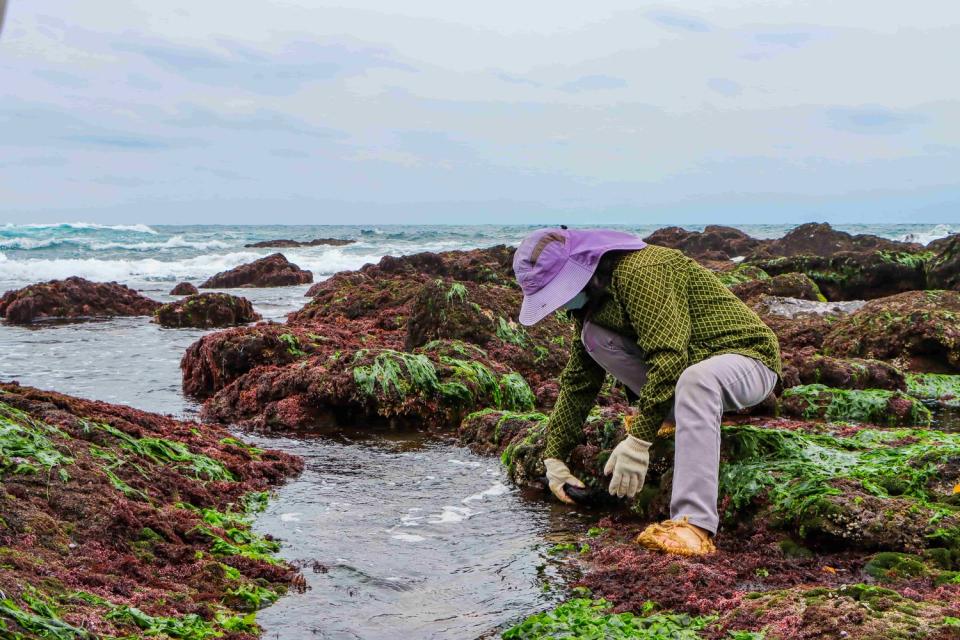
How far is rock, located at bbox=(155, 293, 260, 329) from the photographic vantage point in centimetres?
1556

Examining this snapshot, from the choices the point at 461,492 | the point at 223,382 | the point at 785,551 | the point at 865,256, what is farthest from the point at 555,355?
the point at 865,256

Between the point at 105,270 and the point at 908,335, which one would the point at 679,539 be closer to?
the point at 908,335

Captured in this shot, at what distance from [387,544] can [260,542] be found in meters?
0.62

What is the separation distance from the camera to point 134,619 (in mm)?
2971

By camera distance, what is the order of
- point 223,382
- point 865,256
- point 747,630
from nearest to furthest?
point 747,630 < point 223,382 < point 865,256

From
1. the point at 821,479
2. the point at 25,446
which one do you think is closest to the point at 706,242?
the point at 821,479

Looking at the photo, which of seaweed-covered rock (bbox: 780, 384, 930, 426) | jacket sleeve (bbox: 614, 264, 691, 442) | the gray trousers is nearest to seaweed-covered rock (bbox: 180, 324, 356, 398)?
seaweed-covered rock (bbox: 780, 384, 930, 426)

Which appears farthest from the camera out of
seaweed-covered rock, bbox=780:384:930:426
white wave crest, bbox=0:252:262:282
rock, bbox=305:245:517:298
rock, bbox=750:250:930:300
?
white wave crest, bbox=0:252:262:282

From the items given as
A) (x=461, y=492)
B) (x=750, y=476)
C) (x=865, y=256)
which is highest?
(x=865, y=256)

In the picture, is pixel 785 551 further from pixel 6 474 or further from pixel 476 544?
pixel 6 474

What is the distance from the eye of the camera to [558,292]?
4.05m

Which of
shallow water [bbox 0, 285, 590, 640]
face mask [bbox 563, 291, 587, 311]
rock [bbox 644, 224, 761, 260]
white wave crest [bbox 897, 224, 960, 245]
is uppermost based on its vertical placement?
white wave crest [bbox 897, 224, 960, 245]

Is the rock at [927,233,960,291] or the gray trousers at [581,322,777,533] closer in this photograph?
the gray trousers at [581,322,777,533]

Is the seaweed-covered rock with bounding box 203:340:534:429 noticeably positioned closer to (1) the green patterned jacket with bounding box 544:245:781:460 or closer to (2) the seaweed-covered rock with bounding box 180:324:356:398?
(2) the seaweed-covered rock with bounding box 180:324:356:398
